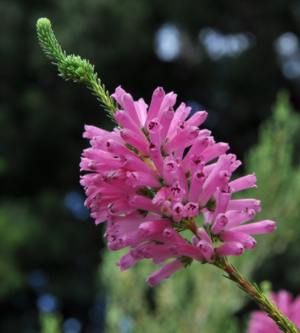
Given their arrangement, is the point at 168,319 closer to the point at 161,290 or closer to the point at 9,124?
the point at 161,290

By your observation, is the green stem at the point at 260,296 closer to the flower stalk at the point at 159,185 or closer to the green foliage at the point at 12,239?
the flower stalk at the point at 159,185

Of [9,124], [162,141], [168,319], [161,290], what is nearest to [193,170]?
[162,141]

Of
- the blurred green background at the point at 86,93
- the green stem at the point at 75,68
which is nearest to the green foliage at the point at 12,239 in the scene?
the blurred green background at the point at 86,93

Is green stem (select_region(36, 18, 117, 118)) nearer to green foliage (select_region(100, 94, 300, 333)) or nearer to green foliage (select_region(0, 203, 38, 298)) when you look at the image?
green foliage (select_region(100, 94, 300, 333))

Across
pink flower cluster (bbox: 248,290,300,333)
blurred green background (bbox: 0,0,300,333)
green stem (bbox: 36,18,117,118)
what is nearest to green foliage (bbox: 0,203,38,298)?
blurred green background (bbox: 0,0,300,333)

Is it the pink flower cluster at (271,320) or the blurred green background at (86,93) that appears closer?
the pink flower cluster at (271,320)

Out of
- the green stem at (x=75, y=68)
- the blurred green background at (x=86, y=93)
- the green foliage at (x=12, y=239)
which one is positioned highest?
→ the blurred green background at (x=86, y=93)
